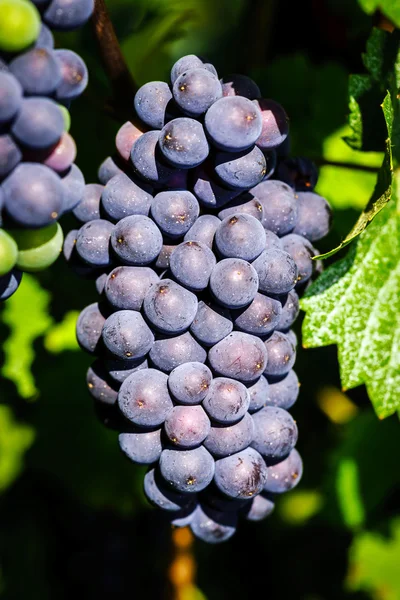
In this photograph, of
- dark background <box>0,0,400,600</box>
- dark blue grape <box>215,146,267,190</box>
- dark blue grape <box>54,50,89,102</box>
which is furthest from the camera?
dark background <box>0,0,400,600</box>

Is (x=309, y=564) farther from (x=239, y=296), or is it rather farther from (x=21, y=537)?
(x=239, y=296)

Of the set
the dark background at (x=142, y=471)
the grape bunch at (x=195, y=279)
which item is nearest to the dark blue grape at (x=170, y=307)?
the grape bunch at (x=195, y=279)

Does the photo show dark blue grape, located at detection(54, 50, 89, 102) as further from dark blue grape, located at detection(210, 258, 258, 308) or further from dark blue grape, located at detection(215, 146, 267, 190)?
dark blue grape, located at detection(210, 258, 258, 308)

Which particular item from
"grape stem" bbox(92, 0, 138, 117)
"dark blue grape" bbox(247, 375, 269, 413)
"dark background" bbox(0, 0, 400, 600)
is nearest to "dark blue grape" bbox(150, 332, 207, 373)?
"dark blue grape" bbox(247, 375, 269, 413)

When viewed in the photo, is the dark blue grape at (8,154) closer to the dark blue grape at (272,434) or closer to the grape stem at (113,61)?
the grape stem at (113,61)

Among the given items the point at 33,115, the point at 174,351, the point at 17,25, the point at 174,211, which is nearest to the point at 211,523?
the point at 174,351

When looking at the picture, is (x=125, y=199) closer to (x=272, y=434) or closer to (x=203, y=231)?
(x=203, y=231)
